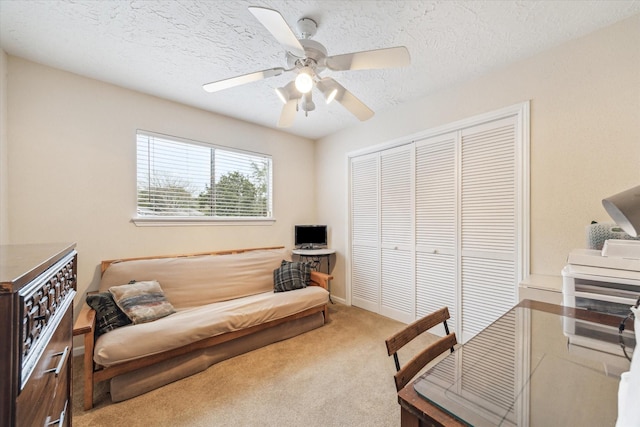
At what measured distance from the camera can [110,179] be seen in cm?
257

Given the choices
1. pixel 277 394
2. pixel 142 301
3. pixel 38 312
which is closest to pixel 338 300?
pixel 277 394

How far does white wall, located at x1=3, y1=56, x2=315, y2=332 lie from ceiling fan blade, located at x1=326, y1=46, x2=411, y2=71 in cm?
221

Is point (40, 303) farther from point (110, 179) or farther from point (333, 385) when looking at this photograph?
point (110, 179)

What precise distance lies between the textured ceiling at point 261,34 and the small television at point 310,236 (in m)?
2.06

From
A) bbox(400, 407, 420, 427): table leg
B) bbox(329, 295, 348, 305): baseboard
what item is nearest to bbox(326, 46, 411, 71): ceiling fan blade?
bbox(400, 407, 420, 427): table leg

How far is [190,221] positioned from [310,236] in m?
1.68

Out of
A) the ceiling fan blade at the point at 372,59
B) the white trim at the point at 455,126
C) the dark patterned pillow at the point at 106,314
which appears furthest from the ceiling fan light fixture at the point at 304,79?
the dark patterned pillow at the point at 106,314

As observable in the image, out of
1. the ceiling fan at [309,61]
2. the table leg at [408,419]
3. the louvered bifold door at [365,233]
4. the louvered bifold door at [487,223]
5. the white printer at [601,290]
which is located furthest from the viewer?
the louvered bifold door at [365,233]

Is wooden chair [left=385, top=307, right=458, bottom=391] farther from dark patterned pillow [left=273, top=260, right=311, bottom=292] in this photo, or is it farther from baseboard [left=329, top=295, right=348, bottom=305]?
baseboard [left=329, top=295, right=348, bottom=305]

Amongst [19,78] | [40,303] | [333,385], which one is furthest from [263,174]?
[40,303]

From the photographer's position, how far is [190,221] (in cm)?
304

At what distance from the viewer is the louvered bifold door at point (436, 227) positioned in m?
2.68

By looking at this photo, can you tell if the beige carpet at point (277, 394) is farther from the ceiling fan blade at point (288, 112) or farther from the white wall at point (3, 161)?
the ceiling fan blade at point (288, 112)

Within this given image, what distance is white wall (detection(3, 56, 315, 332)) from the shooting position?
7.14ft
